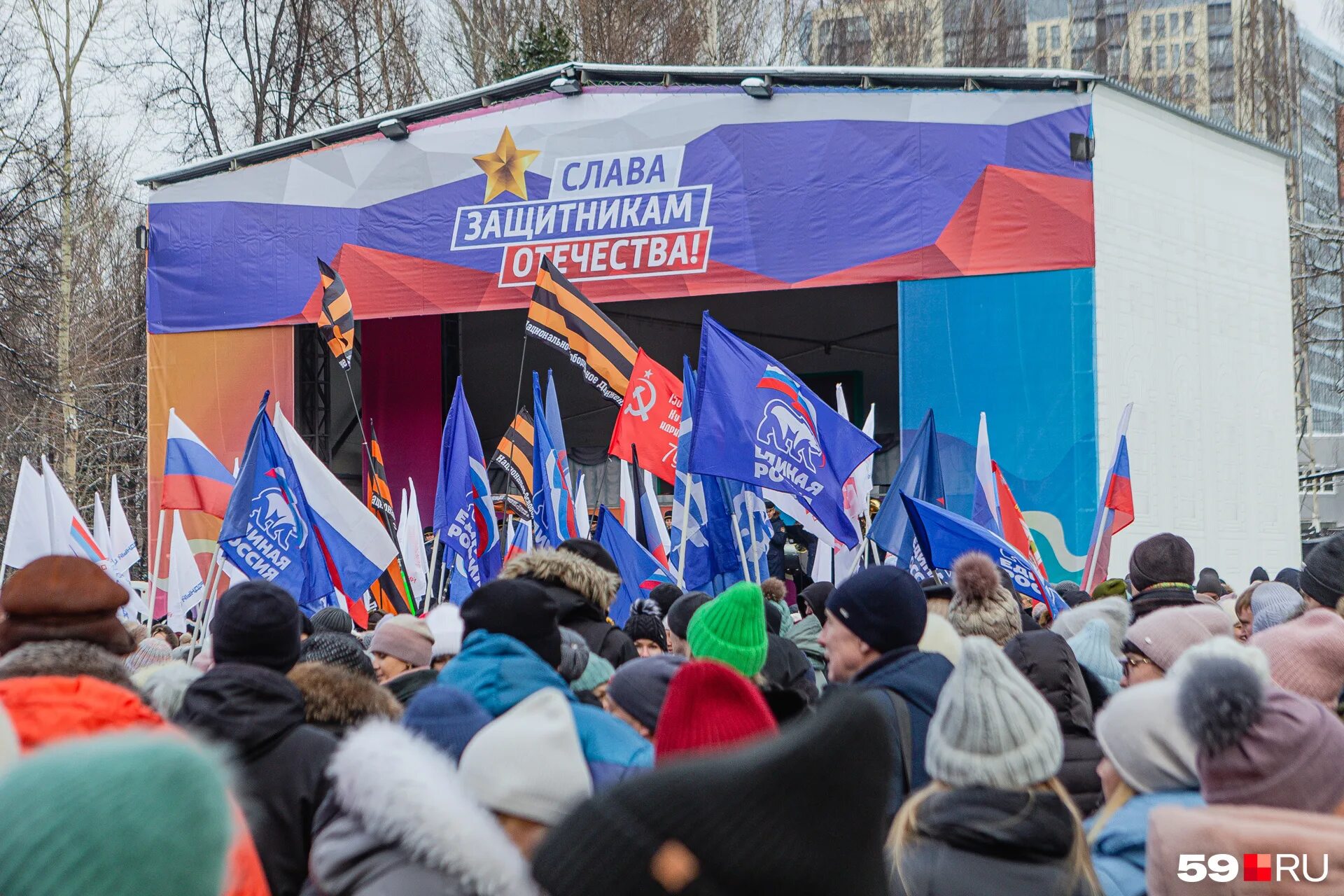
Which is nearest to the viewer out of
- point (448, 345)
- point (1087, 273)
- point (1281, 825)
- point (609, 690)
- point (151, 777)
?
point (151, 777)

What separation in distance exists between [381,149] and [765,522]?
520 inches

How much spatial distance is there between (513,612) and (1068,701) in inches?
66.3

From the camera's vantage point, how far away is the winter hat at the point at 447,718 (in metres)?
2.87

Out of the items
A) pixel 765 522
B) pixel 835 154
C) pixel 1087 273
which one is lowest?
pixel 765 522

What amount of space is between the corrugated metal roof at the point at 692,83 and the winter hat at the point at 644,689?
52.0 ft

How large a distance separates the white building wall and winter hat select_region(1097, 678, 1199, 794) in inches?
589

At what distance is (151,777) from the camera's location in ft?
4.50

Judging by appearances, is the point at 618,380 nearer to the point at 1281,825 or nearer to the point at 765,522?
the point at 765,522

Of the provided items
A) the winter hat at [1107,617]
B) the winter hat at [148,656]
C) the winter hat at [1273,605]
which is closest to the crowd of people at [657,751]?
the winter hat at [1273,605]

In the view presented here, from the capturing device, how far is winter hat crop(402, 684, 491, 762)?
287 cm

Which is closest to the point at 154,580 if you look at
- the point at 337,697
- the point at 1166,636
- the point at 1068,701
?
the point at 337,697

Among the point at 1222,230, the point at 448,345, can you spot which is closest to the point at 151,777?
the point at 1222,230

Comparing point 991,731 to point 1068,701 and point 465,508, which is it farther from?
point 465,508

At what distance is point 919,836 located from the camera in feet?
8.74
